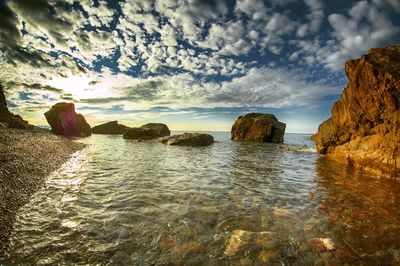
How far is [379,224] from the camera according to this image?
5996mm

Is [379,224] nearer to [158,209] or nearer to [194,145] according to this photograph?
[158,209]

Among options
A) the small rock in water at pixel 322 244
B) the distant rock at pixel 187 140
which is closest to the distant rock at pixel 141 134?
the distant rock at pixel 187 140

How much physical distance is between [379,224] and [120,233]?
692cm

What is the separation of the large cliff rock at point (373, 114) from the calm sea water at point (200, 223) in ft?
14.0

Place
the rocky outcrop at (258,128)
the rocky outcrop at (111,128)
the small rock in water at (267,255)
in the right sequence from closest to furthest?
1. the small rock in water at (267,255)
2. the rocky outcrop at (258,128)
3. the rocky outcrop at (111,128)

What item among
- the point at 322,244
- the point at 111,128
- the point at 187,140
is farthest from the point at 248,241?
the point at 111,128

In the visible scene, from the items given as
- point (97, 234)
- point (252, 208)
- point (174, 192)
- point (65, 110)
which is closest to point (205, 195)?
point (174, 192)

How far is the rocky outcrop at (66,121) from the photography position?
61938 mm

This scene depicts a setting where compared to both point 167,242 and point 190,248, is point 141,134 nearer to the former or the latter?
point 167,242

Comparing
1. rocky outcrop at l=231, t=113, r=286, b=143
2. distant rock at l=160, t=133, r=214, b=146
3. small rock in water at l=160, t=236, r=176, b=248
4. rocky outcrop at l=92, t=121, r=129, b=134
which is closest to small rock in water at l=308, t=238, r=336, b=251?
small rock in water at l=160, t=236, r=176, b=248

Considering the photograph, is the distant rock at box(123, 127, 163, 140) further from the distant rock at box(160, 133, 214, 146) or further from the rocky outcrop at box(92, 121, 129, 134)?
the rocky outcrop at box(92, 121, 129, 134)

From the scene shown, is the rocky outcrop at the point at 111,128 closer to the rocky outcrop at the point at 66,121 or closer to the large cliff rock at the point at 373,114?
the rocky outcrop at the point at 66,121

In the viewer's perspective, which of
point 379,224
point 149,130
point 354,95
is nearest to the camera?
point 379,224

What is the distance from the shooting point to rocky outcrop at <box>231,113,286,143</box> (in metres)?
60.1
